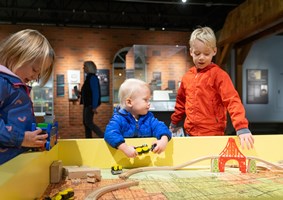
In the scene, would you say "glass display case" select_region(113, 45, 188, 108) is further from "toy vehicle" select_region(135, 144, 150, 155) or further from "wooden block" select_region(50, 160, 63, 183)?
"wooden block" select_region(50, 160, 63, 183)

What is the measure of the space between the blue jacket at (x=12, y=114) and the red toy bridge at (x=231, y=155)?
0.84 m

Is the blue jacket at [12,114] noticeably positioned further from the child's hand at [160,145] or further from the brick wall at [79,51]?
the brick wall at [79,51]

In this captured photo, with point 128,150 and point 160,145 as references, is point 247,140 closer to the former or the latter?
point 160,145

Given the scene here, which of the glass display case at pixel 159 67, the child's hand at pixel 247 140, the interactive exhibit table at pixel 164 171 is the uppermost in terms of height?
the glass display case at pixel 159 67

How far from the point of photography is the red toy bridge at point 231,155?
150cm

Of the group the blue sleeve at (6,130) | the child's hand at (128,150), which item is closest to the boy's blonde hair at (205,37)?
the child's hand at (128,150)

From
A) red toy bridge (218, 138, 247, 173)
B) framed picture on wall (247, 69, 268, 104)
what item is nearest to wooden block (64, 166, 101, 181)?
red toy bridge (218, 138, 247, 173)

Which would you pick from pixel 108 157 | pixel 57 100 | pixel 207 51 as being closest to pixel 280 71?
pixel 57 100

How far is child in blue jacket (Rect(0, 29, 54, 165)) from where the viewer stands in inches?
46.8

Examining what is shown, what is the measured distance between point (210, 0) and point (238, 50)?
5.95 feet

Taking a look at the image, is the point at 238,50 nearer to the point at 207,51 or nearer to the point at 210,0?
the point at 210,0

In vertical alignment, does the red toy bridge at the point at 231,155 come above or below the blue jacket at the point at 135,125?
below

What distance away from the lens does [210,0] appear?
8.55m

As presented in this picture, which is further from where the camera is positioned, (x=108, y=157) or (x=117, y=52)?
(x=117, y=52)
